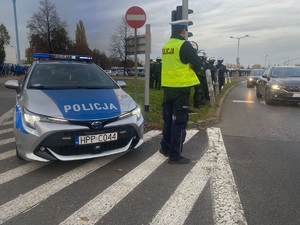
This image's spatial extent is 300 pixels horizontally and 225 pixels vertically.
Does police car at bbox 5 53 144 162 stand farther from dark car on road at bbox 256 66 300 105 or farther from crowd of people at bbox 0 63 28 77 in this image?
crowd of people at bbox 0 63 28 77

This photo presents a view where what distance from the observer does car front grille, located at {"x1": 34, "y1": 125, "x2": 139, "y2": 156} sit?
3885 millimetres

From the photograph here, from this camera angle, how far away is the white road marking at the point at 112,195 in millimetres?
3024

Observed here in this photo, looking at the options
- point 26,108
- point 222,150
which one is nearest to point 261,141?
→ point 222,150

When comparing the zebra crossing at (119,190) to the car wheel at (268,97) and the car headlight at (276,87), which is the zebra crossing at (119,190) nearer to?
the car headlight at (276,87)

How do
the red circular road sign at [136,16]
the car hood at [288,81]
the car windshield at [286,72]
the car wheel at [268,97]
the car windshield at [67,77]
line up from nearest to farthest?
the car windshield at [67,77], the red circular road sign at [136,16], the car hood at [288,81], the car wheel at [268,97], the car windshield at [286,72]

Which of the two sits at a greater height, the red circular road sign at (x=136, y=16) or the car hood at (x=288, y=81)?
the red circular road sign at (x=136, y=16)

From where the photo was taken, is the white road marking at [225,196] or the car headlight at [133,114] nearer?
the white road marking at [225,196]

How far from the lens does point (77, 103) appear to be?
14.2 ft

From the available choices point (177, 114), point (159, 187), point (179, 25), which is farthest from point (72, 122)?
point (179, 25)

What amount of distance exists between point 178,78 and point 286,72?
30.7 ft

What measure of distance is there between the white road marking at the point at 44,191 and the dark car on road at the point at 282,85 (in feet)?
27.4

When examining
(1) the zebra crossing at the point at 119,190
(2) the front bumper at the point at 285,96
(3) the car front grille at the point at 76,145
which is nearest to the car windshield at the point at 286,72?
(2) the front bumper at the point at 285,96

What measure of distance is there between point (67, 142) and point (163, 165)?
1.53 m

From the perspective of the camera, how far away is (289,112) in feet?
32.4
